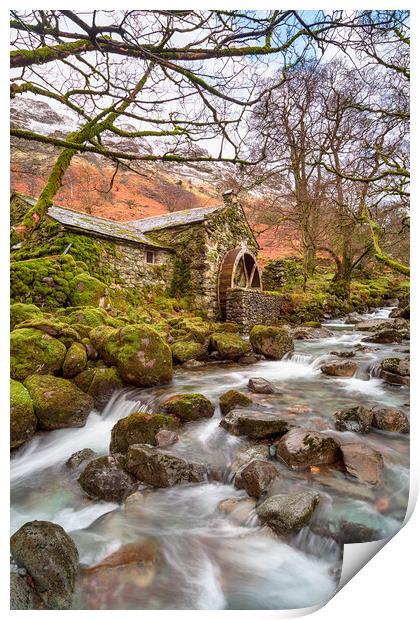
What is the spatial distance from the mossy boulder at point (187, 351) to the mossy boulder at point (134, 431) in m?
1.77

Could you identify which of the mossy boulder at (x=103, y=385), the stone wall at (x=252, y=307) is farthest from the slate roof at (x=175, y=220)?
the mossy boulder at (x=103, y=385)

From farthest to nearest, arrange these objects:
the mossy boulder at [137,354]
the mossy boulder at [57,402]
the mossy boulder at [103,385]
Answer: the mossy boulder at [137,354] → the mossy boulder at [103,385] → the mossy boulder at [57,402]

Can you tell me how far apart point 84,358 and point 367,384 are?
2.96m

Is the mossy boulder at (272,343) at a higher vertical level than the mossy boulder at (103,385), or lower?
higher

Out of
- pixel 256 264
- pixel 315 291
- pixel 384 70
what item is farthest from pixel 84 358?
pixel 256 264

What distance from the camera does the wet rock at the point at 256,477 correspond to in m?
1.93

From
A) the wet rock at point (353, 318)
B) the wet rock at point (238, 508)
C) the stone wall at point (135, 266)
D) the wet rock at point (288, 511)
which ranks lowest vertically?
the wet rock at point (238, 508)

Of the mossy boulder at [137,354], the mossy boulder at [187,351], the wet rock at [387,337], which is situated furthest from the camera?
the mossy boulder at [187,351]

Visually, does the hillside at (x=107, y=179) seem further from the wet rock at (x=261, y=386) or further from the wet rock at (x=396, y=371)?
the wet rock at (x=396, y=371)

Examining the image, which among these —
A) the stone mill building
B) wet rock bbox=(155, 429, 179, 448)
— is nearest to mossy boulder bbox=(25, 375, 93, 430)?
wet rock bbox=(155, 429, 179, 448)

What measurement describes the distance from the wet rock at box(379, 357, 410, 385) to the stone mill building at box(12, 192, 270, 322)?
3780 millimetres

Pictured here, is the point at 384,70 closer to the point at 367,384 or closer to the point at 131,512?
the point at 367,384

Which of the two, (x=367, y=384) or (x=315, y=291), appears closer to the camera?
(x=367, y=384)
